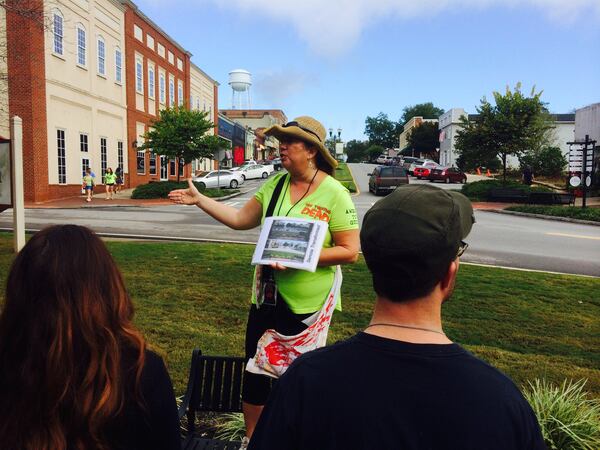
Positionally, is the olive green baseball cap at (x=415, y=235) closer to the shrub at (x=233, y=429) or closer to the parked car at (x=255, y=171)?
the shrub at (x=233, y=429)

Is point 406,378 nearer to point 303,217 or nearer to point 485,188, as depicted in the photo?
point 303,217

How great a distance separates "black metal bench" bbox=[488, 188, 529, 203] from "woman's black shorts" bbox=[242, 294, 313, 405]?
29047mm

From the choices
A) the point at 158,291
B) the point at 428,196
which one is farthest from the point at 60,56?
the point at 428,196

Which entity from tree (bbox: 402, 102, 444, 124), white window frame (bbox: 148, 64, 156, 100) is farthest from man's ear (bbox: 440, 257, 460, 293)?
tree (bbox: 402, 102, 444, 124)

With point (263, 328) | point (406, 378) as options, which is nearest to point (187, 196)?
point (263, 328)

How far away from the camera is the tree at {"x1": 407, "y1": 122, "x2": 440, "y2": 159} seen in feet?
291

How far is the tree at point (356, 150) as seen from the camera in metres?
158

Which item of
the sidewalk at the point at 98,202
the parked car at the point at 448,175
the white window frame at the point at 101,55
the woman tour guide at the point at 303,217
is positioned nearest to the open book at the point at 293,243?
the woman tour guide at the point at 303,217

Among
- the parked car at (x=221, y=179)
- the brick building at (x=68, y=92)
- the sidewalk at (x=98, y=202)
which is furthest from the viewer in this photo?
the parked car at (x=221, y=179)

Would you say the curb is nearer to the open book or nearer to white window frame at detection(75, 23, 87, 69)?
the open book

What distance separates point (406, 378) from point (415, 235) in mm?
335

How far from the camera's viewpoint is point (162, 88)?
4381 centimetres

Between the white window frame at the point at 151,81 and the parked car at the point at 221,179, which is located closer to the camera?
the parked car at the point at 221,179

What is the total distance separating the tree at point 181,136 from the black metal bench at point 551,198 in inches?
691
